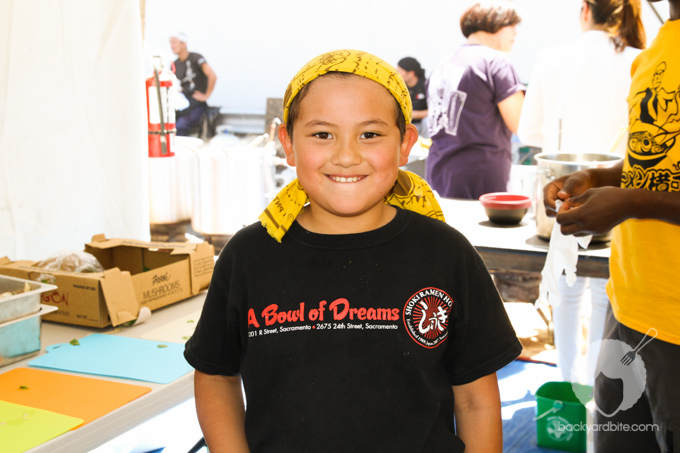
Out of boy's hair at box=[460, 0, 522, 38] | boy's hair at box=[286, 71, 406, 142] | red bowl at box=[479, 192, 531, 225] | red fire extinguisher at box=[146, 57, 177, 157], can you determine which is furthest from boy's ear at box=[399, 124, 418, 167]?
boy's hair at box=[460, 0, 522, 38]

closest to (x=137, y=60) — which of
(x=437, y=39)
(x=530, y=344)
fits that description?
(x=530, y=344)

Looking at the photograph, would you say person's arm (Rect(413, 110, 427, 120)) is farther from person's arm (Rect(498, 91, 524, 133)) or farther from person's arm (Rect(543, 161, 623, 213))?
person's arm (Rect(543, 161, 623, 213))

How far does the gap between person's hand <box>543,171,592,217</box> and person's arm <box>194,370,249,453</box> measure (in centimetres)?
100

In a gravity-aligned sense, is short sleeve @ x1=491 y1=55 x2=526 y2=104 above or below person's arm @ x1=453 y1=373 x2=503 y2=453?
above

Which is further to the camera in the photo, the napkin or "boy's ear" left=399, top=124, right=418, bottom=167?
the napkin

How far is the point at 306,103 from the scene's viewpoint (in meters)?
1.07

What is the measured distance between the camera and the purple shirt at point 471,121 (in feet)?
11.3

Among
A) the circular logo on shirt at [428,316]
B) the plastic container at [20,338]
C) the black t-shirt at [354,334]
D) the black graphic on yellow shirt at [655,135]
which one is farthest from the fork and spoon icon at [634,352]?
the plastic container at [20,338]

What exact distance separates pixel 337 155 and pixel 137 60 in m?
1.85

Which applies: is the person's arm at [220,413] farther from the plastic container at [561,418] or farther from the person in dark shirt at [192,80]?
the person in dark shirt at [192,80]

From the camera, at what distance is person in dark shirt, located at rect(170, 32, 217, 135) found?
6.51m

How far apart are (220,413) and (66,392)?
0.41 meters

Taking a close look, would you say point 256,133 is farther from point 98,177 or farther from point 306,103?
point 306,103

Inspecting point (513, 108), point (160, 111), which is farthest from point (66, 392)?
point (513, 108)
